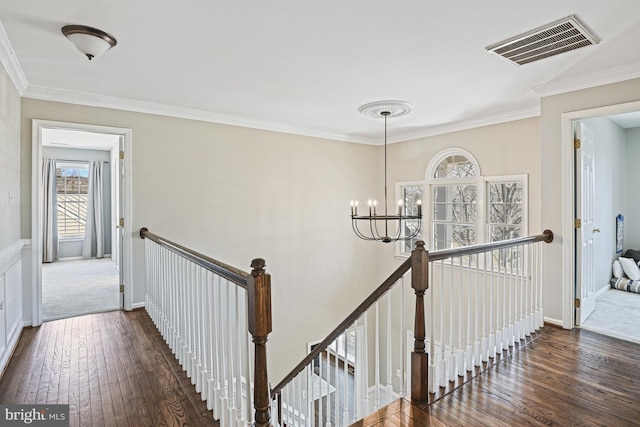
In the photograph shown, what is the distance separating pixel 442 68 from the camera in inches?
119

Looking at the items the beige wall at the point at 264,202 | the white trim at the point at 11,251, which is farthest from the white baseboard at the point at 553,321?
the white trim at the point at 11,251

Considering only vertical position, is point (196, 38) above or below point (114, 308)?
above

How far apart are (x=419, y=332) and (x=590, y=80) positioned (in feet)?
9.50

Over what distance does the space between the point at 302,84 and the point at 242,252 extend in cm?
249

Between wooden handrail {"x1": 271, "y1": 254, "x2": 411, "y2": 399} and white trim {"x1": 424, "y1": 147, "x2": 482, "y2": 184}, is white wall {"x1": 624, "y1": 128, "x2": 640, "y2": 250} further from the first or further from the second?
wooden handrail {"x1": 271, "y1": 254, "x2": 411, "y2": 399}

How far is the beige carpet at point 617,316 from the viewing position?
3320 millimetres

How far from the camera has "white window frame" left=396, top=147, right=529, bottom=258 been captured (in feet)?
14.6

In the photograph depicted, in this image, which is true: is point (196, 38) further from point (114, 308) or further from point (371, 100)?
point (114, 308)

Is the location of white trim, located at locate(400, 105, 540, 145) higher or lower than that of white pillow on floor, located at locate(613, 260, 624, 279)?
higher

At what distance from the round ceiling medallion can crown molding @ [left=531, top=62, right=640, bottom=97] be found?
1328 millimetres

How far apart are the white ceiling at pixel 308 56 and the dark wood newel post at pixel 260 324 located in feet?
5.27

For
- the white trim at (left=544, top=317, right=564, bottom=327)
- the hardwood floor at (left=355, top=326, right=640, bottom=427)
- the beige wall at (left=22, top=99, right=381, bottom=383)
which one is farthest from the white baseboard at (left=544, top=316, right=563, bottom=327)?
the beige wall at (left=22, top=99, right=381, bottom=383)

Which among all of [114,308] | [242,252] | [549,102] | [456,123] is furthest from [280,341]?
[549,102]

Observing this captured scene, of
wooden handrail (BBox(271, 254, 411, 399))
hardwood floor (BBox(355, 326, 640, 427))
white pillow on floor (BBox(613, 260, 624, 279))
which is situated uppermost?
wooden handrail (BBox(271, 254, 411, 399))
